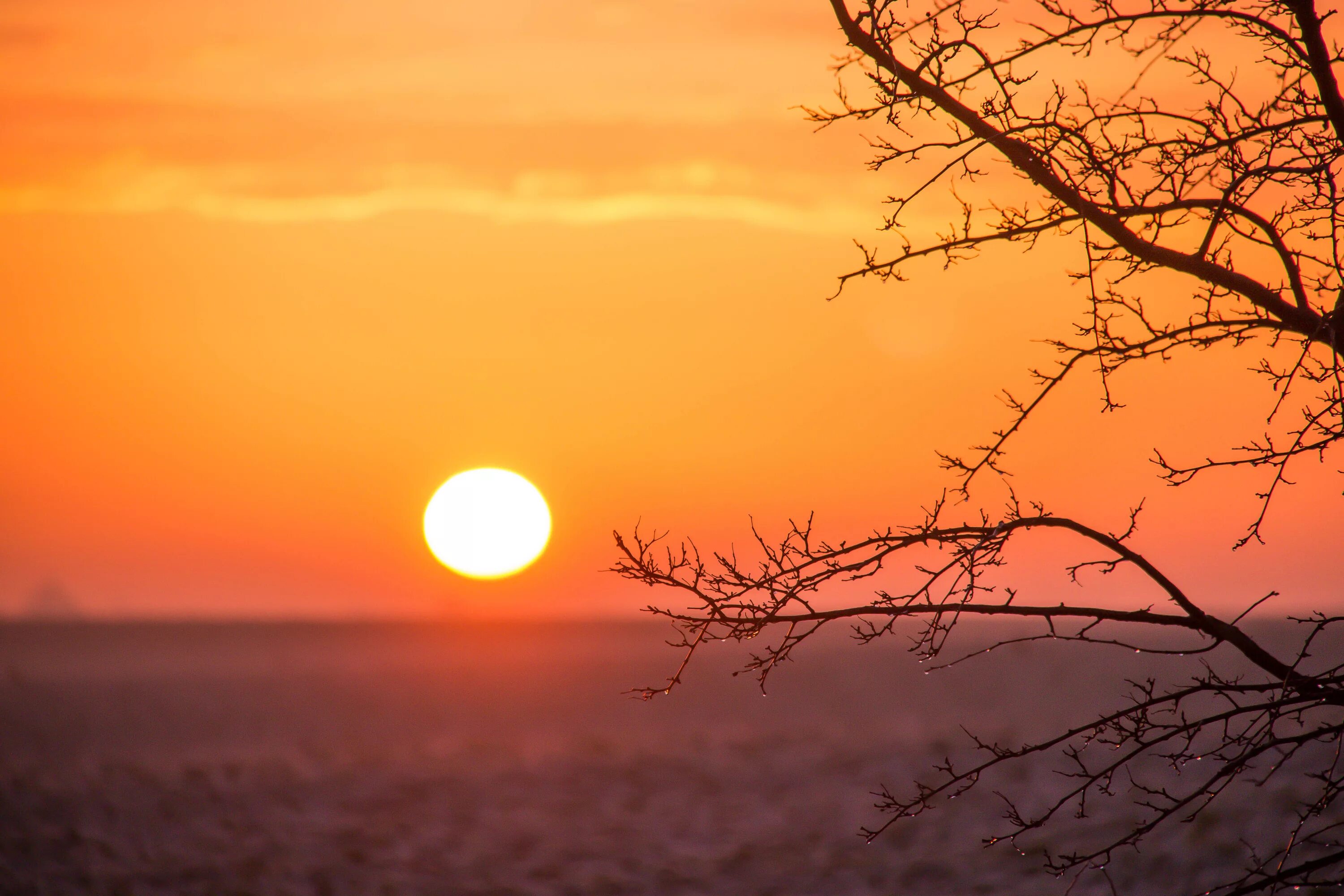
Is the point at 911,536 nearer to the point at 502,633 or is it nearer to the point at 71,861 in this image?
the point at 71,861

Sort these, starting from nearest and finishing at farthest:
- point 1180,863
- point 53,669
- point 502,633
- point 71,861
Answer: point 1180,863, point 71,861, point 53,669, point 502,633

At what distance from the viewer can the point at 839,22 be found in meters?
6.33

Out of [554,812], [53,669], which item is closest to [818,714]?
[554,812]

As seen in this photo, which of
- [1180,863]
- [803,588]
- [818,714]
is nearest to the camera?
[803,588]

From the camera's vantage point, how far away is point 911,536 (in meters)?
6.26

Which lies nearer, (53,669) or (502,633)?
(53,669)

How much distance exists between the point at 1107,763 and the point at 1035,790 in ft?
8.87

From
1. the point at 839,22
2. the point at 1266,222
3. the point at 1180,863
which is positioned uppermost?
the point at 839,22

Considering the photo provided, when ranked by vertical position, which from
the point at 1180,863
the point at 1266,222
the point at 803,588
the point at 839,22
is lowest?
the point at 1180,863

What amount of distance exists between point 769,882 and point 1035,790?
451 centimetres

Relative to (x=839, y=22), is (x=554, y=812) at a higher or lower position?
lower

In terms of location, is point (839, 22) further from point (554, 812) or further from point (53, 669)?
point (53, 669)

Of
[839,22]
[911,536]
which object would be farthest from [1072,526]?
[839,22]

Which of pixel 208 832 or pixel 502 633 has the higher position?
pixel 502 633
